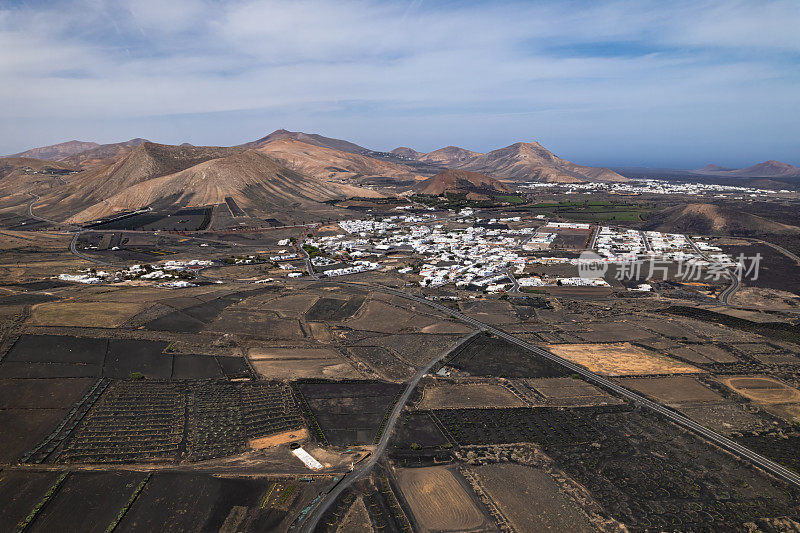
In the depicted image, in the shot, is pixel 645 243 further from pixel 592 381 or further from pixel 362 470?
pixel 362 470

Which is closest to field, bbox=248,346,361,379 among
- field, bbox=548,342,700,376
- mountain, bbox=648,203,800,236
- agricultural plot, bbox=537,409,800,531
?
agricultural plot, bbox=537,409,800,531

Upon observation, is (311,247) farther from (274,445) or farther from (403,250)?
(274,445)

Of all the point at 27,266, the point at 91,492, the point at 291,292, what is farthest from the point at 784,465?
the point at 27,266

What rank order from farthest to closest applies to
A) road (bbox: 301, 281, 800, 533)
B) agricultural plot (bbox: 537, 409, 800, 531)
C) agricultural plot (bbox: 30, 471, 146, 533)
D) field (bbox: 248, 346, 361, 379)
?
field (bbox: 248, 346, 361, 379) → road (bbox: 301, 281, 800, 533) → agricultural plot (bbox: 537, 409, 800, 531) → agricultural plot (bbox: 30, 471, 146, 533)

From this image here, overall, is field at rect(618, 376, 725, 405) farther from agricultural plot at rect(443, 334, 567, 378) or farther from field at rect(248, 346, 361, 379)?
field at rect(248, 346, 361, 379)

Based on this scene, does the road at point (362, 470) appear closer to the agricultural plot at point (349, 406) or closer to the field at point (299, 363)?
the agricultural plot at point (349, 406)

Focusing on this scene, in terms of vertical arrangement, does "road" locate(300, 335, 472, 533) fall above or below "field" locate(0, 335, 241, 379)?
below
